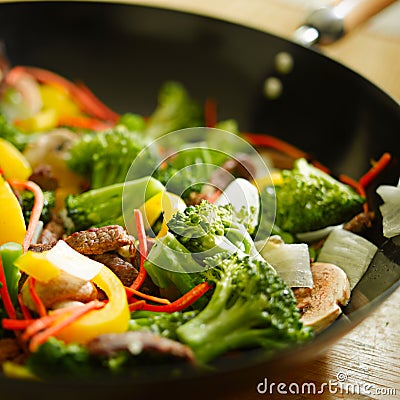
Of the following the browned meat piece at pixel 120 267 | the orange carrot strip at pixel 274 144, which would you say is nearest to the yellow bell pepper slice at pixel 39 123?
the orange carrot strip at pixel 274 144

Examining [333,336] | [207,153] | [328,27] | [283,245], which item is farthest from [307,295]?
[328,27]

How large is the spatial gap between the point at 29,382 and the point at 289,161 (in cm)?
180

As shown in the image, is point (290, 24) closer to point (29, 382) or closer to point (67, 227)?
point (67, 227)

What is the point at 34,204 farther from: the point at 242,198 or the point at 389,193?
the point at 389,193

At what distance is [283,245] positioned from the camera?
1902 millimetres

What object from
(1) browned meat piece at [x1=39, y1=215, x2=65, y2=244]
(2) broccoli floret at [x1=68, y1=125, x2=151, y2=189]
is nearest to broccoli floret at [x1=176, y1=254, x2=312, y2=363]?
(1) browned meat piece at [x1=39, y1=215, x2=65, y2=244]

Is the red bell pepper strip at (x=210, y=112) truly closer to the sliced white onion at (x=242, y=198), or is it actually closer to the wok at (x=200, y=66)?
the wok at (x=200, y=66)

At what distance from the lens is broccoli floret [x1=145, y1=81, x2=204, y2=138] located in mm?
2877

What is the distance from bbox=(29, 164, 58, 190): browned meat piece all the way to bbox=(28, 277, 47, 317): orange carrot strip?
690 mm

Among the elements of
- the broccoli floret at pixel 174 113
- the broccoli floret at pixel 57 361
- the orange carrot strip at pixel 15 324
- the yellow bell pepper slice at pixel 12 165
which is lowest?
the broccoli floret at pixel 57 361

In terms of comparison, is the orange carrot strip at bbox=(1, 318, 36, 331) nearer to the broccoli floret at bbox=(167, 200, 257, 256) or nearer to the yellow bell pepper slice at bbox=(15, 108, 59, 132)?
the broccoli floret at bbox=(167, 200, 257, 256)

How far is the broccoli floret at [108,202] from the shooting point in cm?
200

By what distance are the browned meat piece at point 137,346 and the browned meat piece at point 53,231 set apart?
676mm

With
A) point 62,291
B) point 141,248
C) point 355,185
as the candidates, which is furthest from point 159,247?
point 355,185
